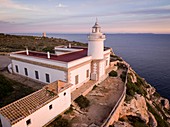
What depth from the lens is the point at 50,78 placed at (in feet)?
52.3

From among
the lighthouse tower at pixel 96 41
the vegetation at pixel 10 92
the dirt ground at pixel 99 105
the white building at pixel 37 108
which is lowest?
the dirt ground at pixel 99 105

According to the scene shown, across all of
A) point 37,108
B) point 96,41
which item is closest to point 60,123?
point 37,108

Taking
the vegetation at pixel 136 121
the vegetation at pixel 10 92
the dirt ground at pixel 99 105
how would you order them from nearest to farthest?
the dirt ground at pixel 99 105 < the vegetation at pixel 136 121 < the vegetation at pixel 10 92

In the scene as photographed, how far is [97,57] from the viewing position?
18703mm

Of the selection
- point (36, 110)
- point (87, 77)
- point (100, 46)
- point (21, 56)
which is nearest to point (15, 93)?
point (21, 56)

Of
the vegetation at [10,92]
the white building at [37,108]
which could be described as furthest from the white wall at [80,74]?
the vegetation at [10,92]

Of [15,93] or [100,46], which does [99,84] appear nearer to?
[100,46]

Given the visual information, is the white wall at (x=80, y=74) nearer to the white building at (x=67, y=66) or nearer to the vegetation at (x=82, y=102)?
the white building at (x=67, y=66)

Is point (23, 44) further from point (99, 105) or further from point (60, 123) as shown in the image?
point (60, 123)

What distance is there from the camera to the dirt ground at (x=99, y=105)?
448 inches

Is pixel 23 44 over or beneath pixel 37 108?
over

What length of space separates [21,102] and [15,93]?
644cm

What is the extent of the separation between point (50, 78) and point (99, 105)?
267 inches

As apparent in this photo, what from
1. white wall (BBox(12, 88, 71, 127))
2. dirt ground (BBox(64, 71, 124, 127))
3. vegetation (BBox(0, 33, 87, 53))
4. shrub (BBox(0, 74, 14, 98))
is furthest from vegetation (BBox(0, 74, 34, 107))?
vegetation (BBox(0, 33, 87, 53))
